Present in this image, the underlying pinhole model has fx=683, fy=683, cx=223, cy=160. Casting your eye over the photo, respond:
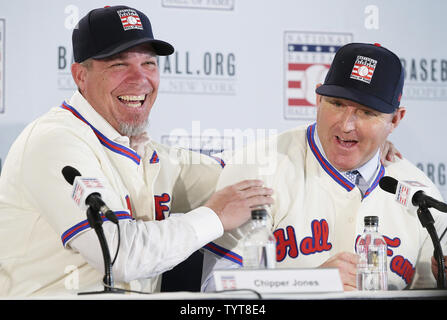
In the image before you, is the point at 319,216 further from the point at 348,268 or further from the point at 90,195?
the point at 90,195

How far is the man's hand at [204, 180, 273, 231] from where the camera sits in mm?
2174

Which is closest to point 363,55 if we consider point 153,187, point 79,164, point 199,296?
point 153,187

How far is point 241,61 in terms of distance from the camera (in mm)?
2713

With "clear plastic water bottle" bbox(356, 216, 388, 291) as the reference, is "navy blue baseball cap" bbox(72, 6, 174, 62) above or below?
above

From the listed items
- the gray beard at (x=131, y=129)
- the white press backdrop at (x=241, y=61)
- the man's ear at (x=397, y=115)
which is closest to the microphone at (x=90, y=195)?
the gray beard at (x=131, y=129)

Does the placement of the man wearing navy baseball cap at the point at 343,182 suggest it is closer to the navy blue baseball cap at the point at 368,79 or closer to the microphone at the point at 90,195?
the navy blue baseball cap at the point at 368,79

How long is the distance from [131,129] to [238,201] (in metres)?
0.50

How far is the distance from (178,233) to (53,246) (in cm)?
42

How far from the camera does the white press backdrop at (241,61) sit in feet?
8.41

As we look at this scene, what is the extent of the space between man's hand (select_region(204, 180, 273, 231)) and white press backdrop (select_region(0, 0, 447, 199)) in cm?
44

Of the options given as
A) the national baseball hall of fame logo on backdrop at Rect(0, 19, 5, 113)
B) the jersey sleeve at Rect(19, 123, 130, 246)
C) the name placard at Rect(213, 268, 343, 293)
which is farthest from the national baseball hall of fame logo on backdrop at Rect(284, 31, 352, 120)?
the name placard at Rect(213, 268, 343, 293)

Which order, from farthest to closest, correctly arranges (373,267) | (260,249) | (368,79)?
1. (368,79)
2. (373,267)
3. (260,249)

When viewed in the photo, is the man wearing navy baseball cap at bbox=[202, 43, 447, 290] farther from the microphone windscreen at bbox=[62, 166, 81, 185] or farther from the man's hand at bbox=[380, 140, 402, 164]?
the microphone windscreen at bbox=[62, 166, 81, 185]

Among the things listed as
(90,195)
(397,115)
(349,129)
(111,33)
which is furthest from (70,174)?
(397,115)
